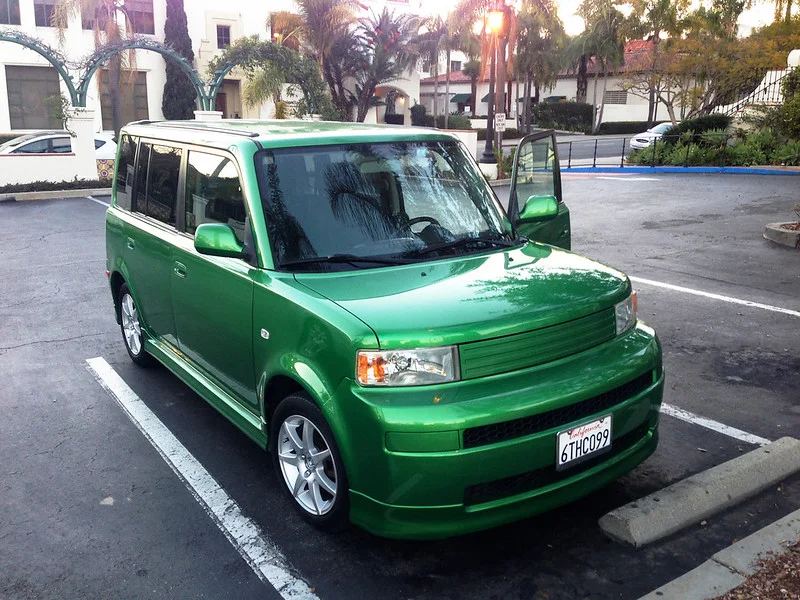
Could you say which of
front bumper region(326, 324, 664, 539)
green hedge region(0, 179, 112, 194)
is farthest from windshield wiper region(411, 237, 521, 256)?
green hedge region(0, 179, 112, 194)

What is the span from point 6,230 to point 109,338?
8.43 m

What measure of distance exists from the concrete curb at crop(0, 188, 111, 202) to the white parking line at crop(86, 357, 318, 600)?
50.2ft

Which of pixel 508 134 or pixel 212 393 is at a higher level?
pixel 508 134

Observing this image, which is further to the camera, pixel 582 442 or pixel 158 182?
pixel 158 182

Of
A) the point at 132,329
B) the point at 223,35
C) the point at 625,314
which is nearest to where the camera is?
the point at 625,314

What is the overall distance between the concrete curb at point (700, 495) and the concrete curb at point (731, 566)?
29 cm

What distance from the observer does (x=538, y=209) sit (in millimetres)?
4840

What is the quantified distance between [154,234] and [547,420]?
317 centimetres

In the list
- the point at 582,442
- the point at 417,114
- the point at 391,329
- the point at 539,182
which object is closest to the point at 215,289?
the point at 391,329

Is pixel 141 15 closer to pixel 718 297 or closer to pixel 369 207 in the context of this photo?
pixel 718 297

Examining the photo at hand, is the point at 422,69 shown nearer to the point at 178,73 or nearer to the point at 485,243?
the point at 178,73

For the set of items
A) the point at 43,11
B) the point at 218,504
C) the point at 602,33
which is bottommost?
the point at 218,504

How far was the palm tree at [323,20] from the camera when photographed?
119 ft

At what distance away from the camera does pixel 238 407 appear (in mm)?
4352
